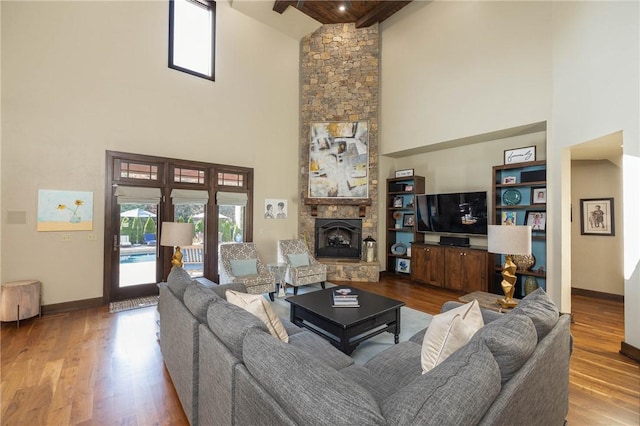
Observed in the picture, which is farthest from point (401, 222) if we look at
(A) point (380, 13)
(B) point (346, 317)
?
(A) point (380, 13)

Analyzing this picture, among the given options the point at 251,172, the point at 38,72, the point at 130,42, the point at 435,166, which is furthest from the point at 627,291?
the point at 38,72

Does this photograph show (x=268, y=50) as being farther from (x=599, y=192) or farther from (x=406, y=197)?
(x=599, y=192)

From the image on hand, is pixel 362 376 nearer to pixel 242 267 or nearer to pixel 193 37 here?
pixel 242 267

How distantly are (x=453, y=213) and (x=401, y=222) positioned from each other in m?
1.44

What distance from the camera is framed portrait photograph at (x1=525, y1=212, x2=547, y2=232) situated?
4691 millimetres

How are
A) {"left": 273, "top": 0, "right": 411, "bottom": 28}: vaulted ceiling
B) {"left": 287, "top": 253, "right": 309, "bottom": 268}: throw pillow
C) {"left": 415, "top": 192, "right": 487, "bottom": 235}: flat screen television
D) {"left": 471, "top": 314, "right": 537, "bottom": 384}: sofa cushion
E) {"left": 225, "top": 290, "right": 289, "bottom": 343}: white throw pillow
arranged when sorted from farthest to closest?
{"left": 273, "top": 0, "right": 411, "bottom": 28}: vaulted ceiling → {"left": 287, "top": 253, "right": 309, "bottom": 268}: throw pillow → {"left": 415, "top": 192, "right": 487, "bottom": 235}: flat screen television → {"left": 225, "top": 290, "right": 289, "bottom": 343}: white throw pillow → {"left": 471, "top": 314, "right": 537, "bottom": 384}: sofa cushion

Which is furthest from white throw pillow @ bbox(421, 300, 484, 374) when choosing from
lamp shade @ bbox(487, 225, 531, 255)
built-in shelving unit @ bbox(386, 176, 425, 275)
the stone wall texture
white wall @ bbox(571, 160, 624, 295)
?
white wall @ bbox(571, 160, 624, 295)

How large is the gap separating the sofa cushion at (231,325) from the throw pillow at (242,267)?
3.05 meters

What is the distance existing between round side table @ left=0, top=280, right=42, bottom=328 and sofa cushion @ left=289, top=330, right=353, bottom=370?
394 centimetres

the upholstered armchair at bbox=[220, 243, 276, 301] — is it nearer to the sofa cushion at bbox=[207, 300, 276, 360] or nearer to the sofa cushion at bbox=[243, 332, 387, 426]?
the sofa cushion at bbox=[207, 300, 276, 360]

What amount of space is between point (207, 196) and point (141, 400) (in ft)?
12.5

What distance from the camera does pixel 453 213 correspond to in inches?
225

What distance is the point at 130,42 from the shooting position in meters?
4.74

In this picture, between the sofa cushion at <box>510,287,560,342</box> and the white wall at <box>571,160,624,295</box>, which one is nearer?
the sofa cushion at <box>510,287,560,342</box>
